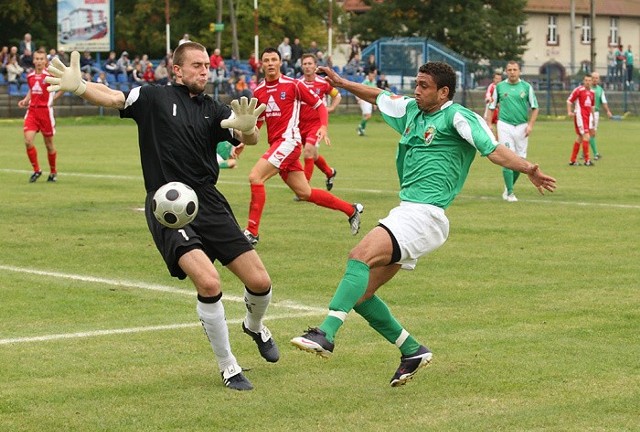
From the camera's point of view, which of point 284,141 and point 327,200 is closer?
point 284,141

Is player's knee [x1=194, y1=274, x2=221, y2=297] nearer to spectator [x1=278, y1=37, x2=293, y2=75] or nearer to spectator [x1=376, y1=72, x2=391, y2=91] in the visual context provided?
spectator [x1=278, y1=37, x2=293, y2=75]

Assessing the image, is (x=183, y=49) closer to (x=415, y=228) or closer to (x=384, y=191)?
(x=415, y=228)

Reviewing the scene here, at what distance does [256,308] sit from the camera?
8.30 meters

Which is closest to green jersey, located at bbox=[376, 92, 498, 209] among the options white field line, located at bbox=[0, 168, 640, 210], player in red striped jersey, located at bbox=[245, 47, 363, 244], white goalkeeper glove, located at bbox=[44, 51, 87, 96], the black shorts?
the black shorts

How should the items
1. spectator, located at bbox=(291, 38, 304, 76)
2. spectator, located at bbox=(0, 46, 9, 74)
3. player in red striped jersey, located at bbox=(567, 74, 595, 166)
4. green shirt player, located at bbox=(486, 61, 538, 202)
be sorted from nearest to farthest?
green shirt player, located at bbox=(486, 61, 538, 202), player in red striped jersey, located at bbox=(567, 74, 595, 166), spectator, located at bbox=(0, 46, 9, 74), spectator, located at bbox=(291, 38, 304, 76)

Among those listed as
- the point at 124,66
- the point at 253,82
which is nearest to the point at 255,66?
the point at 253,82

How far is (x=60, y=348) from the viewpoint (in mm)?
8859

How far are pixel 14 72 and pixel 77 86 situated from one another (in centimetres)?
4107

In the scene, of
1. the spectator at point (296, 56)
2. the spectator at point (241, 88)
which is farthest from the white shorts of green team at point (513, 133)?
the spectator at point (296, 56)

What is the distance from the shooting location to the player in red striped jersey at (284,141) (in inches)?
624

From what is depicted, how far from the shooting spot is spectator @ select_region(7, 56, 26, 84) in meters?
47.7

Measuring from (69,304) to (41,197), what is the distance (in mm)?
9946

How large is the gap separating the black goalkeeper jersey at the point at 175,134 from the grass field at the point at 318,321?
3.99 ft

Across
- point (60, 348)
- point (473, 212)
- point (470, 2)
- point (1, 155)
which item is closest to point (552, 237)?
point (473, 212)
